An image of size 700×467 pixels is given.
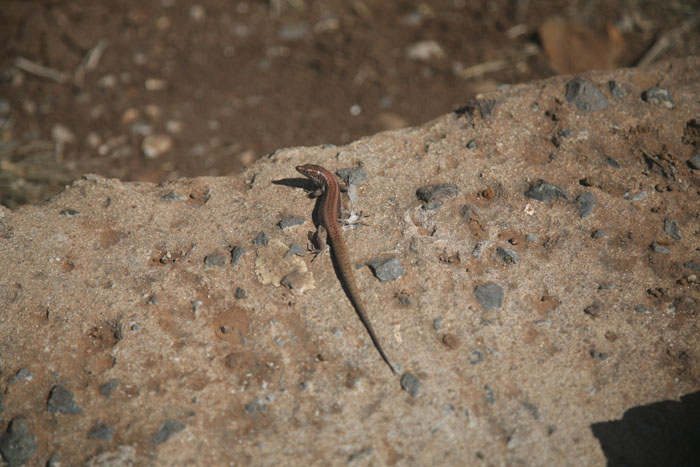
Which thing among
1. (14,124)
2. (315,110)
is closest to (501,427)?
(315,110)

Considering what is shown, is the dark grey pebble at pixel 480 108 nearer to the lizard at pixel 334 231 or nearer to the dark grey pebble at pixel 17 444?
the lizard at pixel 334 231

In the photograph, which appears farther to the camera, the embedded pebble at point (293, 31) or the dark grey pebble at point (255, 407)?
the embedded pebble at point (293, 31)

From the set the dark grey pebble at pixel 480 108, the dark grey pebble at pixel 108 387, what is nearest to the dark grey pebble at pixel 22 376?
the dark grey pebble at pixel 108 387

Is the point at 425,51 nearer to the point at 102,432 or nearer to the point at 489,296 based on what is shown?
the point at 489,296

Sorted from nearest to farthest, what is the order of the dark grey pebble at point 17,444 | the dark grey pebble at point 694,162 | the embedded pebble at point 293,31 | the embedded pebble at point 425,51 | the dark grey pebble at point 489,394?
the dark grey pebble at point 17,444 < the dark grey pebble at point 489,394 < the dark grey pebble at point 694,162 < the embedded pebble at point 425,51 < the embedded pebble at point 293,31

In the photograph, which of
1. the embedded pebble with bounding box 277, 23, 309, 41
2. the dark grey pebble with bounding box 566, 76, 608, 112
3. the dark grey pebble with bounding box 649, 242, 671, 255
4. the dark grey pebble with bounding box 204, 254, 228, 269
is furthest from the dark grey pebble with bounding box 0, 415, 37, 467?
the embedded pebble with bounding box 277, 23, 309, 41

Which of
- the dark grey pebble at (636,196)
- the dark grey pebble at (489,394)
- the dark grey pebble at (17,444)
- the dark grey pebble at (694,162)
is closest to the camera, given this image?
the dark grey pebble at (17,444)

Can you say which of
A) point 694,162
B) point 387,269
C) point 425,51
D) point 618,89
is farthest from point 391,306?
point 425,51
